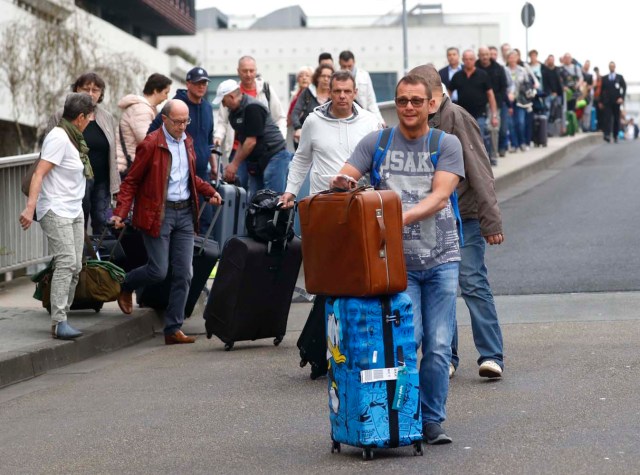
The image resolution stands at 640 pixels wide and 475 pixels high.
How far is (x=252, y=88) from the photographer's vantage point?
15.2 meters

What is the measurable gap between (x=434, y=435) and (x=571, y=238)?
33.5ft

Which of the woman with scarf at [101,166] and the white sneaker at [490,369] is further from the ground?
the woman with scarf at [101,166]

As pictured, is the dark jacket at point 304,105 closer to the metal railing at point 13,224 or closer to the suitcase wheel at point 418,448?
the metal railing at point 13,224

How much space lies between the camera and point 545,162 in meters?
28.8

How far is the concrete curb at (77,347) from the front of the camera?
1006 centimetres

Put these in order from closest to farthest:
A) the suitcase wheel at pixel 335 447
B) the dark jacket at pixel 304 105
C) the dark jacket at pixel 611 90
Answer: the suitcase wheel at pixel 335 447 < the dark jacket at pixel 304 105 < the dark jacket at pixel 611 90

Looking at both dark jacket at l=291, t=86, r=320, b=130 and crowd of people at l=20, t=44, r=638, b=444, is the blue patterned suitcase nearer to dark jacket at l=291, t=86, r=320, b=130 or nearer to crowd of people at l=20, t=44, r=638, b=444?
crowd of people at l=20, t=44, r=638, b=444

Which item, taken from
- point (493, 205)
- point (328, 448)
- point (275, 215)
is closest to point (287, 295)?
point (275, 215)

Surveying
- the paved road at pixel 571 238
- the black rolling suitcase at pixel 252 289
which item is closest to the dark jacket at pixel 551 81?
the paved road at pixel 571 238

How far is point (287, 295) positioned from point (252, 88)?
4.82 m

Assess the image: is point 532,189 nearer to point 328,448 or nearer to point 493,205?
point 493,205

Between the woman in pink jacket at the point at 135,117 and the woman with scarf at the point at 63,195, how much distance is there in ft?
7.74

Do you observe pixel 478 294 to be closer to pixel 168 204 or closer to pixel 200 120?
pixel 168 204

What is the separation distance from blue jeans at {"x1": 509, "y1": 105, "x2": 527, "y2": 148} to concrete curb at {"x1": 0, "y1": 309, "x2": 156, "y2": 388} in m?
18.6
